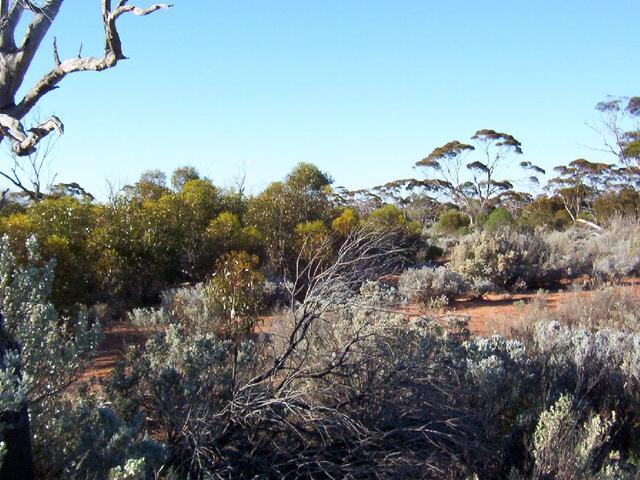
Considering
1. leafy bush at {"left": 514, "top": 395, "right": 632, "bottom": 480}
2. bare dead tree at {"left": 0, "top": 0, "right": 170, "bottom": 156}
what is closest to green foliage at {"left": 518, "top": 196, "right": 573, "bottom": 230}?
leafy bush at {"left": 514, "top": 395, "right": 632, "bottom": 480}

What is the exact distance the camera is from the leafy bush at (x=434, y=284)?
1154 cm

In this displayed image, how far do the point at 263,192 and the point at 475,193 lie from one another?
3545 centimetres

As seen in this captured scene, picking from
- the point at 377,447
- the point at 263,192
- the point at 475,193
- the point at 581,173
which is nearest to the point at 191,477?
the point at 377,447

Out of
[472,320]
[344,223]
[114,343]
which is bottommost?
[472,320]

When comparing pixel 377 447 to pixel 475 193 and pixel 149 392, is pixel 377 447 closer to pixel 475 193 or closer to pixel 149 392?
pixel 149 392

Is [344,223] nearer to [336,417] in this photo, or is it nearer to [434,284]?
[434,284]

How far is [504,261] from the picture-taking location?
1320cm

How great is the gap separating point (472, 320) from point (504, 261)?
369cm

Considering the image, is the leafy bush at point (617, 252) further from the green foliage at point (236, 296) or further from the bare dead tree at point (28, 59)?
the bare dead tree at point (28, 59)

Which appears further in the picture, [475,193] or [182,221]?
[475,193]

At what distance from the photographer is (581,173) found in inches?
1613

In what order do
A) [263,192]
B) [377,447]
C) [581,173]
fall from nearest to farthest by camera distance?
[377,447] → [263,192] → [581,173]

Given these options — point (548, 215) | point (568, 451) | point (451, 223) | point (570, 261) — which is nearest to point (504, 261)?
point (570, 261)

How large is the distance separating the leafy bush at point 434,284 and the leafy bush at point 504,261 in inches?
34.5
